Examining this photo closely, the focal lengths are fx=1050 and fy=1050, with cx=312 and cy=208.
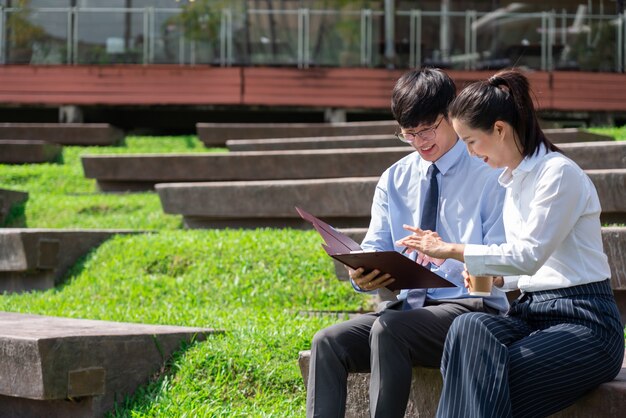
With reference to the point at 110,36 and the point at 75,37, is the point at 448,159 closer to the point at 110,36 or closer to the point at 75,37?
the point at 110,36

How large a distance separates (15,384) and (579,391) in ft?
7.42

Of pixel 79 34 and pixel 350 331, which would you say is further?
pixel 79 34

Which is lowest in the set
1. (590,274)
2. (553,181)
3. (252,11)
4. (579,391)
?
(579,391)

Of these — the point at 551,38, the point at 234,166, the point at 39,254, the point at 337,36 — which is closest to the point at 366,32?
the point at 337,36

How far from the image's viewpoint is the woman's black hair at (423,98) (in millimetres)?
3826

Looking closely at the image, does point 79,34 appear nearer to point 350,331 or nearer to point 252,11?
point 252,11

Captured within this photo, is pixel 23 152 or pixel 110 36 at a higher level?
pixel 110 36

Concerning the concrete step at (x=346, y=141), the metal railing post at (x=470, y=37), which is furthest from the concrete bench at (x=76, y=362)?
the metal railing post at (x=470, y=37)

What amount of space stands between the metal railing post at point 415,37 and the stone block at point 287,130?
11.7ft

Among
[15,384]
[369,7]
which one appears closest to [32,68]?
[369,7]

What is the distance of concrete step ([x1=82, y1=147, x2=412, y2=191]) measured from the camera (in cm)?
893

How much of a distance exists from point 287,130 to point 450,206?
9.19 m

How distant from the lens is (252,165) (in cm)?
955

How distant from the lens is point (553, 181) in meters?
3.24
